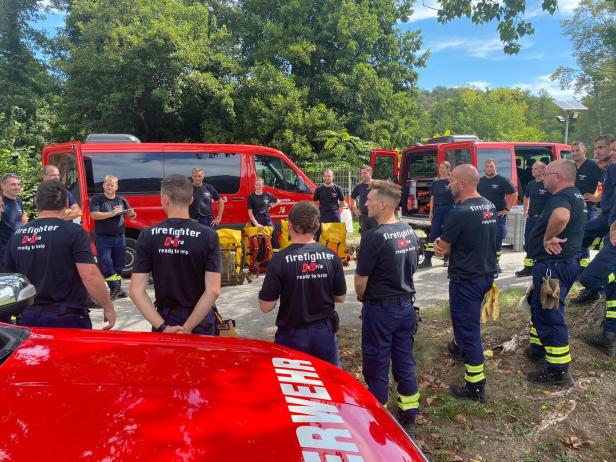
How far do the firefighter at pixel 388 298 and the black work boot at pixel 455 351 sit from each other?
1.17 m

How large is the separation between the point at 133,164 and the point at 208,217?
164cm

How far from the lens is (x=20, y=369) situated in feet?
5.15

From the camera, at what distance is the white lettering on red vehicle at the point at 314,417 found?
1.34 meters

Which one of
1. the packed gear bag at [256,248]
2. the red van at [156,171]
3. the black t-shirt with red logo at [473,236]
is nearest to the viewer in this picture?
the black t-shirt with red logo at [473,236]

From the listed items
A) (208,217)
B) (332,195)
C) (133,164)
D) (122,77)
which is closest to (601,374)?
(332,195)

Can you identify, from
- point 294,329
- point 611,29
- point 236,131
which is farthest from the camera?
point 236,131

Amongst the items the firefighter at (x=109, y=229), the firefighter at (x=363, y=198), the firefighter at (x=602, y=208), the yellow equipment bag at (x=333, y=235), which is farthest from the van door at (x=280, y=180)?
the firefighter at (x=602, y=208)

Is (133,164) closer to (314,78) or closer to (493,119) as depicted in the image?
(314,78)

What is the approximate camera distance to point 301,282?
2.85 meters

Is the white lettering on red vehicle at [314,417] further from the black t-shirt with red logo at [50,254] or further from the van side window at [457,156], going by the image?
the van side window at [457,156]

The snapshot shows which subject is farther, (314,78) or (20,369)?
(314,78)

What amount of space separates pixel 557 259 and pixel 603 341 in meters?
1.13

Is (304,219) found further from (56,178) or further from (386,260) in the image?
(56,178)

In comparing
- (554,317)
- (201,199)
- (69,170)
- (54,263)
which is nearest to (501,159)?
(201,199)
